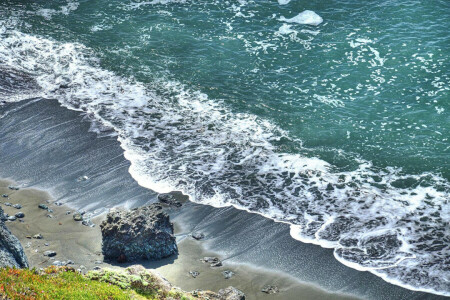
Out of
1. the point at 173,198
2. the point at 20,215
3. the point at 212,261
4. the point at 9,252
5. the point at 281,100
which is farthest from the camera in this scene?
the point at 281,100

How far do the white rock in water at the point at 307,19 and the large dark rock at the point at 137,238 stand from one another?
19.6m

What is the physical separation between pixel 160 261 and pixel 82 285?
12.4 ft

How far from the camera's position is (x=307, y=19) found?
30.9 m

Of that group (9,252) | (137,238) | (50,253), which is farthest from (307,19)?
(9,252)

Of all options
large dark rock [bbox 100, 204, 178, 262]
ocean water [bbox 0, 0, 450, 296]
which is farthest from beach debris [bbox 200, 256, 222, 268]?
ocean water [bbox 0, 0, 450, 296]

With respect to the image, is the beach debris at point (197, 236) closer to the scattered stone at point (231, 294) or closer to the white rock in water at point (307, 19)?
the scattered stone at point (231, 294)

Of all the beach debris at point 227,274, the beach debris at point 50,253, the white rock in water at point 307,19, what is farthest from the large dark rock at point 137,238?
the white rock in water at point 307,19

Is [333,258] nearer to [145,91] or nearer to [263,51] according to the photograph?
[145,91]

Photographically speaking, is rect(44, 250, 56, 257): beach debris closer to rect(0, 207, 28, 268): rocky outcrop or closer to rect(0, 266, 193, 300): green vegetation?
rect(0, 207, 28, 268): rocky outcrop

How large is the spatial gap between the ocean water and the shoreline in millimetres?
2151

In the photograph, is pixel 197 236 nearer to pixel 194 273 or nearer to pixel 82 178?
pixel 194 273

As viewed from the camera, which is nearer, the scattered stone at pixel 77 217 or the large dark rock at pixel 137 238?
the large dark rock at pixel 137 238

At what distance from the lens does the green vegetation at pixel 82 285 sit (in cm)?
975

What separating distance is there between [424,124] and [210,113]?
29.5 ft
